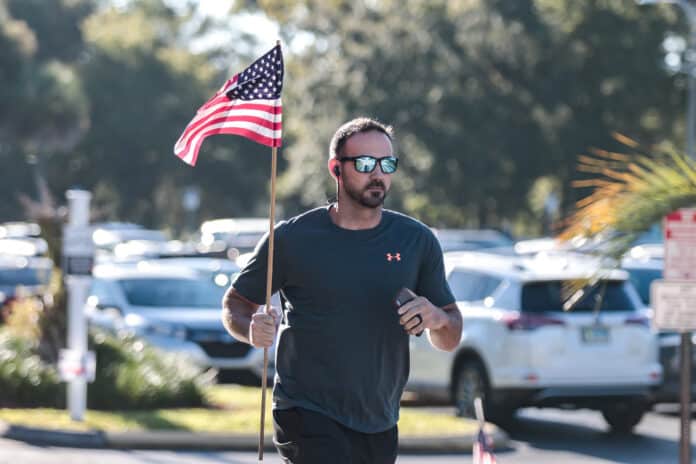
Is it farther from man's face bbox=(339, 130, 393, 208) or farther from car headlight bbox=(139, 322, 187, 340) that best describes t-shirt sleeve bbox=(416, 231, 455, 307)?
car headlight bbox=(139, 322, 187, 340)

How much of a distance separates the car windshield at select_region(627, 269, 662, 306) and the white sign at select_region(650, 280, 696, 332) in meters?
6.38

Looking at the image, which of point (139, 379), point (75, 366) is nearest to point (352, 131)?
point (75, 366)

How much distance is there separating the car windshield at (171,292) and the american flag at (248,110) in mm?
12276

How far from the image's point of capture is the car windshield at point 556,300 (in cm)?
1354

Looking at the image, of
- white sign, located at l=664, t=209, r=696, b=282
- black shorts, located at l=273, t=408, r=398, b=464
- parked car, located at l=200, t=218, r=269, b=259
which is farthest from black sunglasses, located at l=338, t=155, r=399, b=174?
parked car, located at l=200, t=218, r=269, b=259

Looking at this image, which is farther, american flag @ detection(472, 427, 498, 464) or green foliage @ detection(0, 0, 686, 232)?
green foliage @ detection(0, 0, 686, 232)

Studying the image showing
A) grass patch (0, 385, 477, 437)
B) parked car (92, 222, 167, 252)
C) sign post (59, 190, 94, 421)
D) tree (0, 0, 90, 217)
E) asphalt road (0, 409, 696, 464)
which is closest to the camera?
asphalt road (0, 409, 696, 464)

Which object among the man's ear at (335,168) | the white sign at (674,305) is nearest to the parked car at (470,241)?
the white sign at (674,305)

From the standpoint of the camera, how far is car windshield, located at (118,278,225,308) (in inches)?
723

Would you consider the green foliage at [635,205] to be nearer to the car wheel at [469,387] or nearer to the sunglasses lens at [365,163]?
the car wheel at [469,387]

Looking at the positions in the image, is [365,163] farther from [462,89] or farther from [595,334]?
[462,89]

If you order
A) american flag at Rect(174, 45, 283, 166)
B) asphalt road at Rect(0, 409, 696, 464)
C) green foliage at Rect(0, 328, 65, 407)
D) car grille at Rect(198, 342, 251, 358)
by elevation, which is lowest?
asphalt road at Rect(0, 409, 696, 464)

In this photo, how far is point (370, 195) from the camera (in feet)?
17.4

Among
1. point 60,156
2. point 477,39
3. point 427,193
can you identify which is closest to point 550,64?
point 477,39
